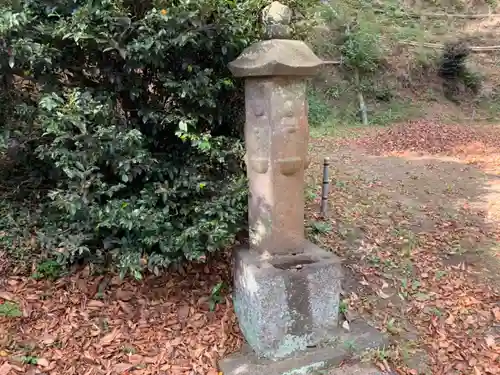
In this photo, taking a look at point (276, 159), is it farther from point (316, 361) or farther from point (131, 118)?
point (316, 361)

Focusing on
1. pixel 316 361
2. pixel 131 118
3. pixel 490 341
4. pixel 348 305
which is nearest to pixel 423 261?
pixel 490 341

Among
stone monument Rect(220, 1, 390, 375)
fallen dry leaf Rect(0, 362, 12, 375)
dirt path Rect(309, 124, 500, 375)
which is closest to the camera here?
fallen dry leaf Rect(0, 362, 12, 375)

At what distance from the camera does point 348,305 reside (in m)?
3.36

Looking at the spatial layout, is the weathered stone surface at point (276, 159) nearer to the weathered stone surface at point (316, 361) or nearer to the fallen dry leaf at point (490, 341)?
the weathered stone surface at point (316, 361)

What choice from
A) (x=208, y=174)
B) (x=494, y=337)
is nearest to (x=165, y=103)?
(x=208, y=174)

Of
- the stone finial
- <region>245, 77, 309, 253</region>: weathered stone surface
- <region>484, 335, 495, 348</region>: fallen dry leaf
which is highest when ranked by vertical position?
the stone finial

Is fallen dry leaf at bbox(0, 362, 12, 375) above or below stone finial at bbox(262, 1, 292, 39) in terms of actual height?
below

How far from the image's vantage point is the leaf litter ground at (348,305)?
277 cm

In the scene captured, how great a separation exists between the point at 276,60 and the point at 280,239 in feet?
3.92

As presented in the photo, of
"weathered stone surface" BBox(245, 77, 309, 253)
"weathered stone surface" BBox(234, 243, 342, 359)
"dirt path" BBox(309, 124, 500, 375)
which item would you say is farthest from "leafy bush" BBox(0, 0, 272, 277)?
"dirt path" BBox(309, 124, 500, 375)

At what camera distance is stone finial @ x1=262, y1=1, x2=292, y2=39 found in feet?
8.75

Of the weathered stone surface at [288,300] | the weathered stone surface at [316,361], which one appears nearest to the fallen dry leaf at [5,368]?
the weathered stone surface at [316,361]

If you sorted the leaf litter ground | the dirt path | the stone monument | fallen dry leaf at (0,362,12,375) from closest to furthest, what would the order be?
fallen dry leaf at (0,362,12,375), the stone monument, the leaf litter ground, the dirt path

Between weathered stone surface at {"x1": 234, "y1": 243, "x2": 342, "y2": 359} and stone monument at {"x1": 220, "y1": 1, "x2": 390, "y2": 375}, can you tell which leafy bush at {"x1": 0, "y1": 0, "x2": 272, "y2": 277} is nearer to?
stone monument at {"x1": 220, "y1": 1, "x2": 390, "y2": 375}
